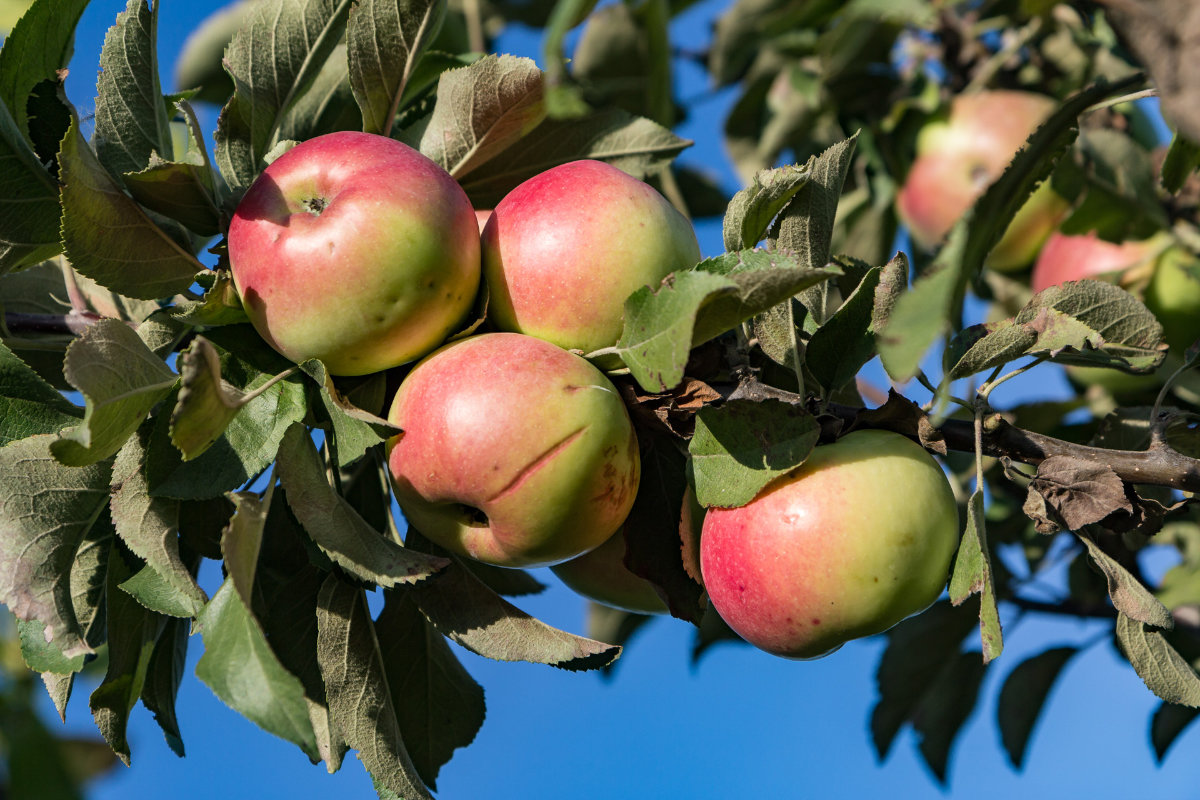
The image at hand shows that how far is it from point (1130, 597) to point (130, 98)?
1.20 m

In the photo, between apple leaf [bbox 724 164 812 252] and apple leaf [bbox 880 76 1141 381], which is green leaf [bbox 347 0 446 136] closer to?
apple leaf [bbox 724 164 812 252]

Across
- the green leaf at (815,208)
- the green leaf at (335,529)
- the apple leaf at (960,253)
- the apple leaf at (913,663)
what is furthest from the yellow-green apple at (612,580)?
the apple leaf at (913,663)

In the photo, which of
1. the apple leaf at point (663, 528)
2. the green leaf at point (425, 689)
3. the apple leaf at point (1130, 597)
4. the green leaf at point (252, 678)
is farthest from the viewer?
the green leaf at point (425, 689)

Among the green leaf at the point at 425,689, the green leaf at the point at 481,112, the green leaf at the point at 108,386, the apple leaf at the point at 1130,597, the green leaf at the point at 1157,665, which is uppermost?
the green leaf at the point at 481,112

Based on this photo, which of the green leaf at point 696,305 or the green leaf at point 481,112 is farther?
the green leaf at point 481,112

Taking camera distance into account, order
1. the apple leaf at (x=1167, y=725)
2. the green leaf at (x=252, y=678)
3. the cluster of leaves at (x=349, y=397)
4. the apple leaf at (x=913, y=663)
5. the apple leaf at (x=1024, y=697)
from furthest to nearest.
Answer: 1. the apple leaf at (x=1024, y=697)
2. the apple leaf at (x=913, y=663)
3. the apple leaf at (x=1167, y=725)
4. the cluster of leaves at (x=349, y=397)
5. the green leaf at (x=252, y=678)

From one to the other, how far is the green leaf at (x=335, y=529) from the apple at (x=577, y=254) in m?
0.26

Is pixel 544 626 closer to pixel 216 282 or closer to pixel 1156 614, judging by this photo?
pixel 216 282

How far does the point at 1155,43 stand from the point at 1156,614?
2.11ft

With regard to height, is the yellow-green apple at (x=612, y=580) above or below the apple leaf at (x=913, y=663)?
above

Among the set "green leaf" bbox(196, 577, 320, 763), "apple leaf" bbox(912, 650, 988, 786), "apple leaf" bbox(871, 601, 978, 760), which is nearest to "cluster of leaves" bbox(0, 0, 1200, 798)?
"green leaf" bbox(196, 577, 320, 763)

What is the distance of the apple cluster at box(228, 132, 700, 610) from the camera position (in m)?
0.95

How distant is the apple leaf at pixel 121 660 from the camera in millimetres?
1067

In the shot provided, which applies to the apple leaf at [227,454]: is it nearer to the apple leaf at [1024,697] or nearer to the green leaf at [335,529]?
the green leaf at [335,529]
